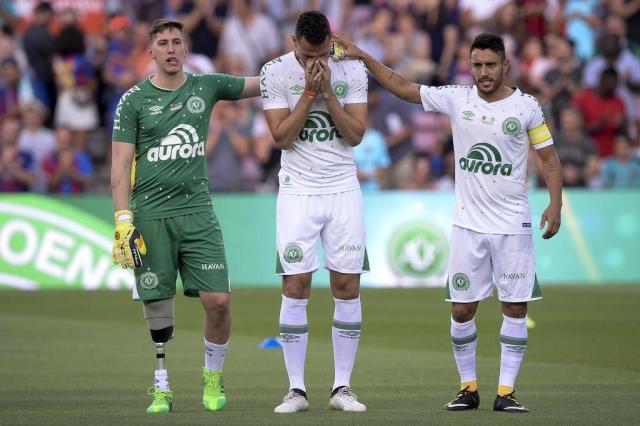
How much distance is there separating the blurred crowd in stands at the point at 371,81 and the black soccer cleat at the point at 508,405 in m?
11.7

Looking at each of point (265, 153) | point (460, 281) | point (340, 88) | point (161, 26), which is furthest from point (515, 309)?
point (265, 153)

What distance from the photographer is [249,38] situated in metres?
23.9

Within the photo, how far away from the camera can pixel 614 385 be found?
1064 centimetres

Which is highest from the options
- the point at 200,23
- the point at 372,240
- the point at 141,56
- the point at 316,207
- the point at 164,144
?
the point at 200,23

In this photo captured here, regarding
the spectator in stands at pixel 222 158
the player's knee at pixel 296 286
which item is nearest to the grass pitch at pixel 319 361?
the player's knee at pixel 296 286

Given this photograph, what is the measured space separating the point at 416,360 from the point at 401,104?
35.6ft

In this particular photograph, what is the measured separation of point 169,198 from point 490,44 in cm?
240

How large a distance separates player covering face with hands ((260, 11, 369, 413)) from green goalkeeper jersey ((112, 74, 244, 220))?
0.54m

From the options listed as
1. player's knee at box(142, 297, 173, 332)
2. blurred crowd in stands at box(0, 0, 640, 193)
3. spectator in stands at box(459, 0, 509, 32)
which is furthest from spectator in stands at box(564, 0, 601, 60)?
player's knee at box(142, 297, 173, 332)

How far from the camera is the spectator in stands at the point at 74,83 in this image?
73.7 feet

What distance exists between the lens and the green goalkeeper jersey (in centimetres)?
929

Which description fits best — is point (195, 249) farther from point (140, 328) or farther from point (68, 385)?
point (140, 328)

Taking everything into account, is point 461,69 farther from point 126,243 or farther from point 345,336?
point 126,243

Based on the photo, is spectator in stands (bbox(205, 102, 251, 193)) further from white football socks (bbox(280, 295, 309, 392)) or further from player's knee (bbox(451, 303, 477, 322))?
player's knee (bbox(451, 303, 477, 322))
